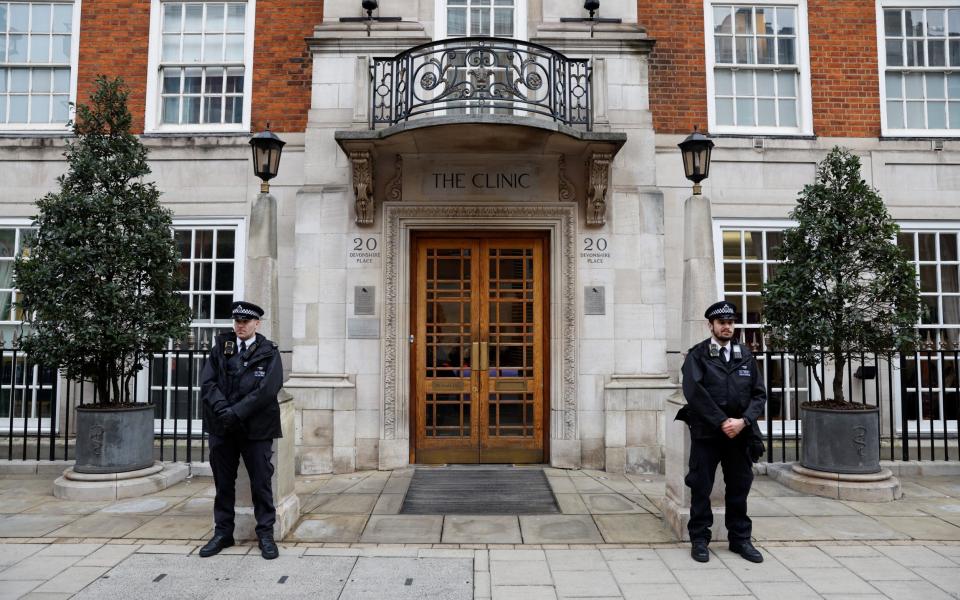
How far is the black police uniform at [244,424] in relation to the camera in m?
5.11

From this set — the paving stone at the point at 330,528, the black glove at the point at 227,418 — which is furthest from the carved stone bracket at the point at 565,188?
the black glove at the point at 227,418

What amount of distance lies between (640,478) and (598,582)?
3.37 m

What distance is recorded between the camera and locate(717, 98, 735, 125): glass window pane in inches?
387

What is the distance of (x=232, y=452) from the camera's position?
5242 millimetres

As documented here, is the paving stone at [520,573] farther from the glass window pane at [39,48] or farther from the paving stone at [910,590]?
the glass window pane at [39,48]

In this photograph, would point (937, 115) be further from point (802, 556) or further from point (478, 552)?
point (478, 552)

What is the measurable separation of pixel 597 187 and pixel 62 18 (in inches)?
350

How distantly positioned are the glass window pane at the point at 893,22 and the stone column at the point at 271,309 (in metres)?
9.88

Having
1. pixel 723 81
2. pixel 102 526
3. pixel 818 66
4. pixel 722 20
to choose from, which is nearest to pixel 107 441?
pixel 102 526

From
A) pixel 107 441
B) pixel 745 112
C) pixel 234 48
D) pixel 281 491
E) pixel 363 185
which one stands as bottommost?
pixel 281 491

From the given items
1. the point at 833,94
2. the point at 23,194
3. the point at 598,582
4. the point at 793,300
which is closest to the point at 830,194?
the point at 793,300

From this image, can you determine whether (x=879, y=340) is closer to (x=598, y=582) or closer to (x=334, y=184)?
(x=598, y=582)

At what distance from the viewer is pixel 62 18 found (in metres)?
10.1

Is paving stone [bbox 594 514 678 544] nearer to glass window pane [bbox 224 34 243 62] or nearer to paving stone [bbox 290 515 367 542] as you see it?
paving stone [bbox 290 515 367 542]
